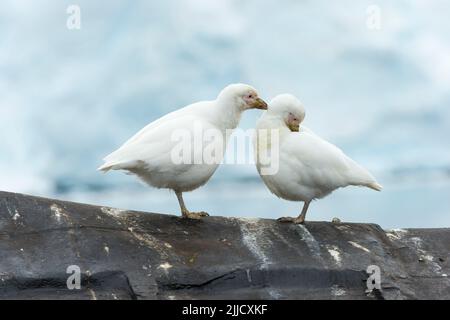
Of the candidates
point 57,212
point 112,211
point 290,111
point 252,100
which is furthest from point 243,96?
point 57,212

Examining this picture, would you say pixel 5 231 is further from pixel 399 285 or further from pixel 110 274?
pixel 399 285

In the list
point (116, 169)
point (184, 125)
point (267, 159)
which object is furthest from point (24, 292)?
point (267, 159)

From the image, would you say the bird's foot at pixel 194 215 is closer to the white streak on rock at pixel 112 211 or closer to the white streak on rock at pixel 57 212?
the white streak on rock at pixel 112 211

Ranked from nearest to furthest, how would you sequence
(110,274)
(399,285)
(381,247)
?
(110,274), (399,285), (381,247)

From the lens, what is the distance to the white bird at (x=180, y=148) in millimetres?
12141

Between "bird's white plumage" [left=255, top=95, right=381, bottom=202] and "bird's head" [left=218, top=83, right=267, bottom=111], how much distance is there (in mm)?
305

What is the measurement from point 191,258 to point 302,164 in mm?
2211

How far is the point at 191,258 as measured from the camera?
11539mm

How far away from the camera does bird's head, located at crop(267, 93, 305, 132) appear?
43.5 feet

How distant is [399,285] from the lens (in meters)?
11.8

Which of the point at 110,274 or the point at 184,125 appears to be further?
the point at 184,125

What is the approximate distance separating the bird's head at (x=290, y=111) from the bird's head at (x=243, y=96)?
26cm

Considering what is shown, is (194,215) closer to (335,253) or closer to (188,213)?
(188,213)
